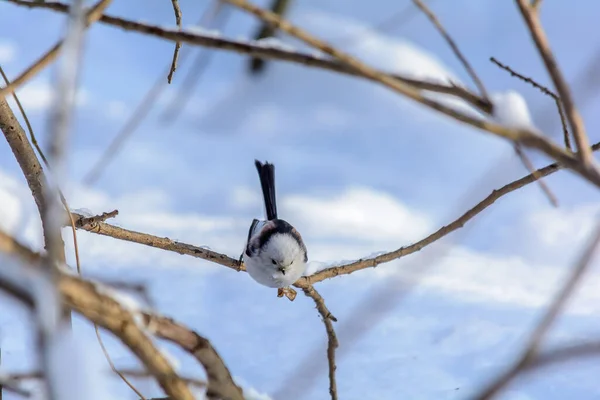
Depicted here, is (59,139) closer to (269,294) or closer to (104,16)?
(104,16)

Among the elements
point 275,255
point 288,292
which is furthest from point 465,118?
point 288,292

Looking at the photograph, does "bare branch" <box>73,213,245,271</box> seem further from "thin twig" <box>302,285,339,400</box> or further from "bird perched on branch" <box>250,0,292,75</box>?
"bird perched on branch" <box>250,0,292,75</box>

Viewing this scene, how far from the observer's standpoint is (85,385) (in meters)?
0.25

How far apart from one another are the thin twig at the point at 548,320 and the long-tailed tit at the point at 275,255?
92 cm

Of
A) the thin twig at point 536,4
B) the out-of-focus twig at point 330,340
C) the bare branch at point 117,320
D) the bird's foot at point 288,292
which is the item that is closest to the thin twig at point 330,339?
the out-of-focus twig at point 330,340

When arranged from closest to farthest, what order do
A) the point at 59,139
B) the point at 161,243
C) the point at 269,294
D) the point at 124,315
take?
the point at 59,139 < the point at 124,315 < the point at 161,243 < the point at 269,294

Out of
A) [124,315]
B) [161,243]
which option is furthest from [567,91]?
[161,243]

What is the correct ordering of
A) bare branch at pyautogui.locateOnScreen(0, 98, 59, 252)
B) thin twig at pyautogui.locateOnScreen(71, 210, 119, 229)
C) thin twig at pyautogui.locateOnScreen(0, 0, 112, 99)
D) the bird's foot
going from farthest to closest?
1. the bird's foot
2. thin twig at pyautogui.locateOnScreen(71, 210, 119, 229)
3. bare branch at pyautogui.locateOnScreen(0, 98, 59, 252)
4. thin twig at pyautogui.locateOnScreen(0, 0, 112, 99)

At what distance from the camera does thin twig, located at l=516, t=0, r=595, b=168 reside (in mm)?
280

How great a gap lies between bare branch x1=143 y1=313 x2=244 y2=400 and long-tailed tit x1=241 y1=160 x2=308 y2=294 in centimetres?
76

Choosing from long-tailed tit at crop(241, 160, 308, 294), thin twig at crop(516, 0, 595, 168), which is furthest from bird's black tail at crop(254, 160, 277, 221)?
thin twig at crop(516, 0, 595, 168)

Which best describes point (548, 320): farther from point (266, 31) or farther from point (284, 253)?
point (266, 31)

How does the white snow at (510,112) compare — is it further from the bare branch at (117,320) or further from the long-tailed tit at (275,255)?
the long-tailed tit at (275,255)

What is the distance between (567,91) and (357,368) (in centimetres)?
97
